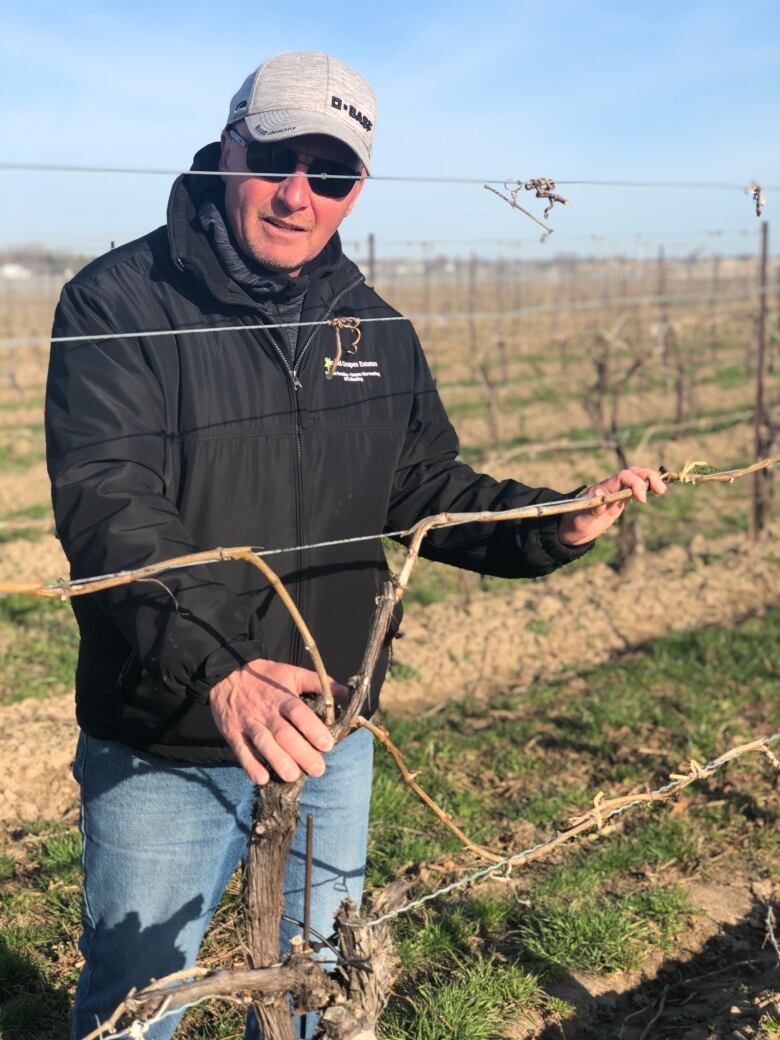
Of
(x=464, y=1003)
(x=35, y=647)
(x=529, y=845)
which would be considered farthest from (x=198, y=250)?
(x=35, y=647)

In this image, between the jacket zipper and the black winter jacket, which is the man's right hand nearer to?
the black winter jacket

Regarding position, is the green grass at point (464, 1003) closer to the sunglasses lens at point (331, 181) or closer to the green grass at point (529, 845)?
the green grass at point (529, 845)

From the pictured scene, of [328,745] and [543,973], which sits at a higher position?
[328,745]

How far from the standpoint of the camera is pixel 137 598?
5.68 feet

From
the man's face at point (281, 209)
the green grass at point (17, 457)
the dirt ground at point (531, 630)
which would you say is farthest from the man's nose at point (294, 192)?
the green grass at point (17, 457)

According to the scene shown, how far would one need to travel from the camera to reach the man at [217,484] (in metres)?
1.82

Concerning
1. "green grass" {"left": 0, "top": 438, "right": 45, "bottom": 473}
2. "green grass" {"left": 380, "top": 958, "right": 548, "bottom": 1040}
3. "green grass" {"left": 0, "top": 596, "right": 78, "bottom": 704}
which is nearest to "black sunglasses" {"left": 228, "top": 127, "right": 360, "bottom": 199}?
"green grass" {"left": 380, "top": 958, "right": 548, "bottom": 1040}

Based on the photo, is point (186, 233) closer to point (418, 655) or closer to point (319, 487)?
point (319, 487)

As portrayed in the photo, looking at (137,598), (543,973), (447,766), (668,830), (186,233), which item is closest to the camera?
(137,598)

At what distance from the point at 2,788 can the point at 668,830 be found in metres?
2.67

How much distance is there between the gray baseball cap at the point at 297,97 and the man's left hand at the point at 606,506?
86cm

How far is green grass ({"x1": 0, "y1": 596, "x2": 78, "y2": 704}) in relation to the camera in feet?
18.1

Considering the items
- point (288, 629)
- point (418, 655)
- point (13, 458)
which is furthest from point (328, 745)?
point (13, 458)

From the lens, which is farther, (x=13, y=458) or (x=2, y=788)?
(x=13, y=458)
